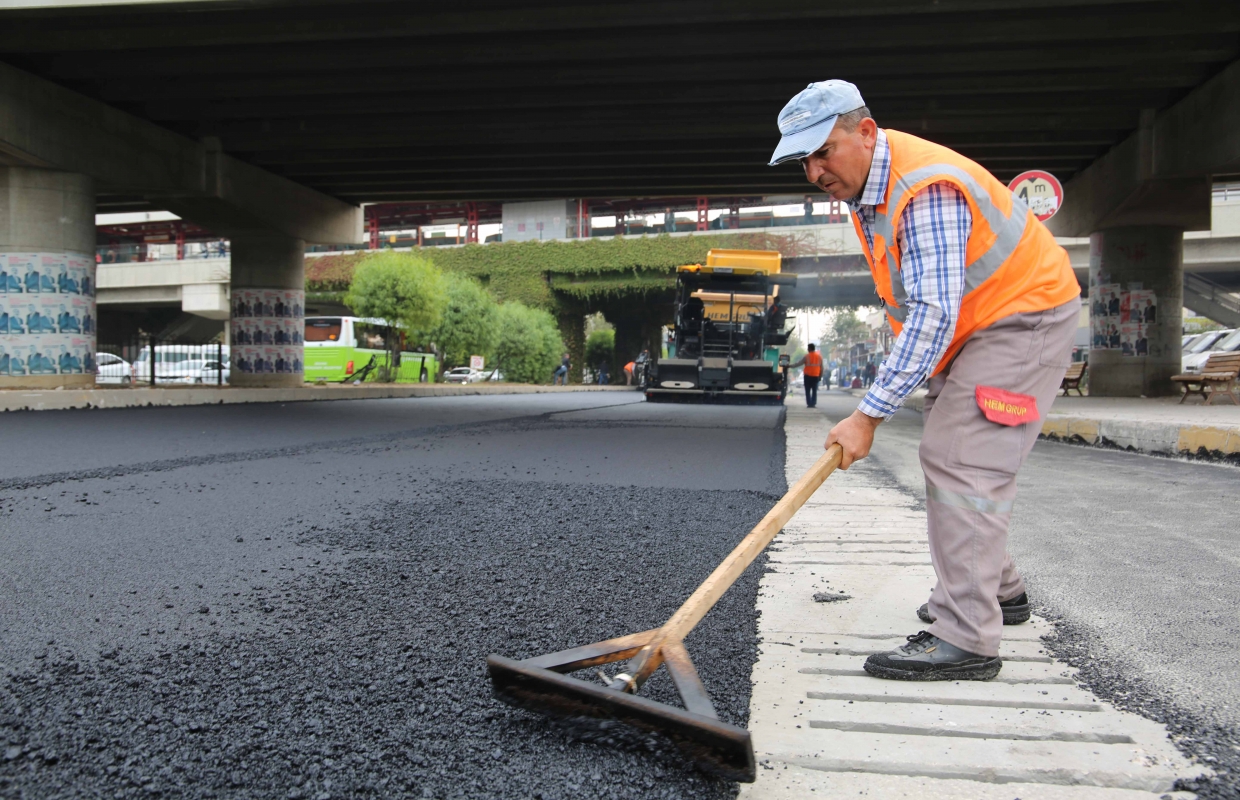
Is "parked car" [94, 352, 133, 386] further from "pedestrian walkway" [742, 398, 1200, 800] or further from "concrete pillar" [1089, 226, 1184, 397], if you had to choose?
"concrete pillar" [1089, 226, 1184, 397]

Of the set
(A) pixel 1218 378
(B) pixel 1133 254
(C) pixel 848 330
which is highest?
(C) pixel 848 330

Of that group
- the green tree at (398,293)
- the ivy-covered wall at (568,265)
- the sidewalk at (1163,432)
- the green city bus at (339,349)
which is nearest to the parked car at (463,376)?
the green city bus at (339,349)

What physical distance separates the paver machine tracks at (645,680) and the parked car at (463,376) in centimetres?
3219

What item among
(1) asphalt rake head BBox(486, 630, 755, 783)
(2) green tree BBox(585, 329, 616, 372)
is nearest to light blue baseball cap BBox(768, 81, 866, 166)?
(1) asphalt rake head BBox(486, 630, 755, 783)

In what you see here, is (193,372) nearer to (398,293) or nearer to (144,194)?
(144,194)

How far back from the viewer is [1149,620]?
271 centimetres

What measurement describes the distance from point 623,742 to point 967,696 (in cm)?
90

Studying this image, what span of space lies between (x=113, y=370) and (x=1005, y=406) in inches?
858

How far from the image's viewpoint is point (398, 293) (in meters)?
26.3

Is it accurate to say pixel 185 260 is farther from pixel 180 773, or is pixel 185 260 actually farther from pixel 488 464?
pixel 180 773

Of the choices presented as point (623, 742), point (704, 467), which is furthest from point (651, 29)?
point (623, 742)

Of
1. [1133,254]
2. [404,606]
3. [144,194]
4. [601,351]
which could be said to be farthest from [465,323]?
[404,606]

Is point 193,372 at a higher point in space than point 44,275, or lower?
lower

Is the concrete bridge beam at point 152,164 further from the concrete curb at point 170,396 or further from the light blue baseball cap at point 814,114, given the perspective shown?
the light blue baseball cap at point 814,114
